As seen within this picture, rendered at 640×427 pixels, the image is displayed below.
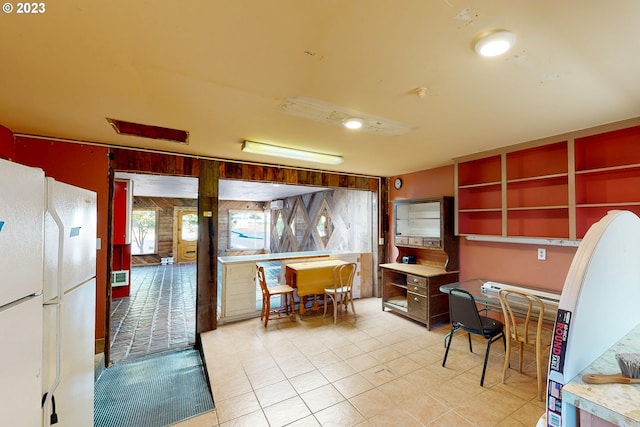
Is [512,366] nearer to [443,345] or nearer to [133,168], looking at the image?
[443,345]

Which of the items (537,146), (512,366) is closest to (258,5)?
(537,146)

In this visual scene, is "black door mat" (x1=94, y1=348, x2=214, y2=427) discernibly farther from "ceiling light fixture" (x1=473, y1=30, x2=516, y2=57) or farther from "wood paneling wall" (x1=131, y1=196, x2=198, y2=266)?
"wood paneling wall" (x1=131, y1=196, x2=198, y2=266)

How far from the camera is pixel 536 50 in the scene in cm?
133

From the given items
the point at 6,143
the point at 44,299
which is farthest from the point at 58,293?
the point at 6,143

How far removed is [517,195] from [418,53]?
2.66m

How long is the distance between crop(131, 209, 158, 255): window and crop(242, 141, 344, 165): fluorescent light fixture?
7.86 metres

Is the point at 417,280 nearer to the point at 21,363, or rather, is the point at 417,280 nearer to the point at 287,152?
the point at 287,152

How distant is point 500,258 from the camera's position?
3348 mm

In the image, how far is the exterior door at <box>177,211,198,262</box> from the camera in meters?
9.44

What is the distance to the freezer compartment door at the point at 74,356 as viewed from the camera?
1091mm

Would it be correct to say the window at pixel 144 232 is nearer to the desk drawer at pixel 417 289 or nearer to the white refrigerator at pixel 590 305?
the desk drawer at pixel 417 289

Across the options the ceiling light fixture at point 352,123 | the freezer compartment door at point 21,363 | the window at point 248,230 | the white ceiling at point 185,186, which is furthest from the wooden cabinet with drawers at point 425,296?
the window at point 248,230

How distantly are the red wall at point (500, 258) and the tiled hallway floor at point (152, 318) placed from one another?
392 centimetres

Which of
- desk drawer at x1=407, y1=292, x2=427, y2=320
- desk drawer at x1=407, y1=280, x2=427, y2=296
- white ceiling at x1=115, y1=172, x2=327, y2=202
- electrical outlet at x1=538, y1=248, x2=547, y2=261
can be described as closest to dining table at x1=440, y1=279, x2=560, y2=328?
electrical outlet at x1=538, y1=248, x2=547, y2=261
